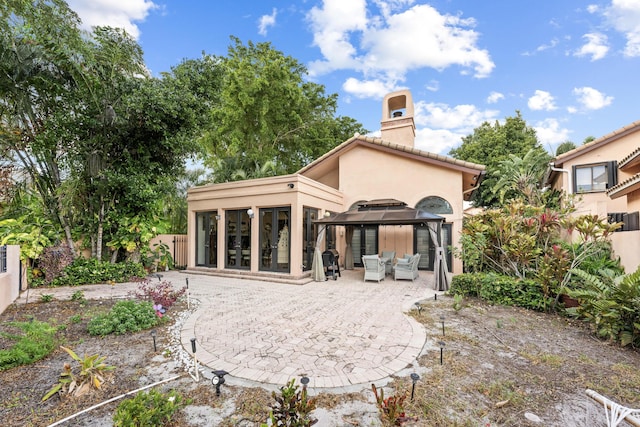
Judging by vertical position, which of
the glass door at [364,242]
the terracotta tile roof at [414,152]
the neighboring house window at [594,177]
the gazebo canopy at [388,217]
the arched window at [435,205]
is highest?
the terracotta tile roof at [414,152]

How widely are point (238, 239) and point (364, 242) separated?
5.96 m

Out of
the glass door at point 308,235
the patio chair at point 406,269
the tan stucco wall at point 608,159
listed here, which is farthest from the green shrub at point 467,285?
the tan stucco wall at point 608,159

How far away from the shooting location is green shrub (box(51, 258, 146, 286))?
31.2 ft

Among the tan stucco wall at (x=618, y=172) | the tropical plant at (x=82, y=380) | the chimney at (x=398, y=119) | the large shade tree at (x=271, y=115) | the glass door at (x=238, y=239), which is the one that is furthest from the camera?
the large shade tree at (x=271, y=115)

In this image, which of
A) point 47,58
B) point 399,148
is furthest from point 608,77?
point 47,58

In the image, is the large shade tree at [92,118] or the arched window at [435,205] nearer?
the large shade tree at [92,118]

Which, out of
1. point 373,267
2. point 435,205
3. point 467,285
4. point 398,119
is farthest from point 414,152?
point 467,285

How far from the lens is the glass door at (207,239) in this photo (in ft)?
41.3

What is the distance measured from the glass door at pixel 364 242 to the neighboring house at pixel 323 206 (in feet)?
0.16

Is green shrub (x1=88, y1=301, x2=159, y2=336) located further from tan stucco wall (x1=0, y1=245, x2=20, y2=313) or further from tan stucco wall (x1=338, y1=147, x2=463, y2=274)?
tan stucco wall (x1=338, y1=147, x2=463, y2=274)

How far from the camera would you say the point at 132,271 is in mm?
10680

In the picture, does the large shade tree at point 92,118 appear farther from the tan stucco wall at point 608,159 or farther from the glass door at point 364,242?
the tan stucco wall at point 608,159

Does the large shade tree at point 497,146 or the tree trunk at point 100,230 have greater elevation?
the large shade tree at point 497,146

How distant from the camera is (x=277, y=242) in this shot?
11.0 metres
